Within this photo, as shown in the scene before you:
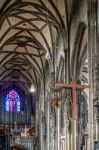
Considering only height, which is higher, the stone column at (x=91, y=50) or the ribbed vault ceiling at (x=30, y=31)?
the ribbed vault ceiling at (x=30, y=31)

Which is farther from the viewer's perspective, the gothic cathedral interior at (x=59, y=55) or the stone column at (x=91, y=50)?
the gothic cathedral interior at (x=59, y=55)

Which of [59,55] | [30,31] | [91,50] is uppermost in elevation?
[30,31]

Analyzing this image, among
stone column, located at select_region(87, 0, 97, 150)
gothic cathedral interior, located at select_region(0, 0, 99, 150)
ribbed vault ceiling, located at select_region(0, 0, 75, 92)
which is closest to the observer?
stone column, located at select_region(87, 0, 97, 150)

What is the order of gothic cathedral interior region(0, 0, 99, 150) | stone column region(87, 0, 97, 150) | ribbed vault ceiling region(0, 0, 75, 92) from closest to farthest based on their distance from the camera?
1. stone column region(87, 0, 97, 150)
2. gothic cathedral interior region(0, 0, 99, 150)
3. ribbed vault ceiling region(0, 0, 75, 92)

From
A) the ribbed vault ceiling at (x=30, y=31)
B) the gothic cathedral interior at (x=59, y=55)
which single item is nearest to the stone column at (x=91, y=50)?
the gothic cathedral interior at (x=59, y=55)

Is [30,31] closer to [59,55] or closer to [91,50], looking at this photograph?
[59,55]

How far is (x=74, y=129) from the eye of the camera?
2944 centimetres

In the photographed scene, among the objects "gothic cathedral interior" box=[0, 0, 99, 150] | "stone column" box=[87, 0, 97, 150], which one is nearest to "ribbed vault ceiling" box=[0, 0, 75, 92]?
"gothic cathedral interior" box=[0, 0, 99, 150]

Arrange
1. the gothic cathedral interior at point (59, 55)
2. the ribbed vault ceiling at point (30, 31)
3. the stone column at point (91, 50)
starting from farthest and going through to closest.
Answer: the ribbed vault ceiling at point (30, 31) < the gothic cathedral interior at point (59, 55) < the stone column at point (91, 50)

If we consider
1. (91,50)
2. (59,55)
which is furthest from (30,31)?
(91,50)

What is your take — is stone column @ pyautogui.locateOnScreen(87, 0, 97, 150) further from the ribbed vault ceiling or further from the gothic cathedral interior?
the ribbed vault ceiling

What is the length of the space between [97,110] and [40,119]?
27675 mm

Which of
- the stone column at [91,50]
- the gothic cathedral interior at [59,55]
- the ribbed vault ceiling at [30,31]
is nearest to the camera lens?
the stone column at [91,50]

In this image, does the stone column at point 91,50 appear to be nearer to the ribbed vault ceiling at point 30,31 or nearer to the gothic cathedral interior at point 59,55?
the gothic cathedral interior at point 59,55
